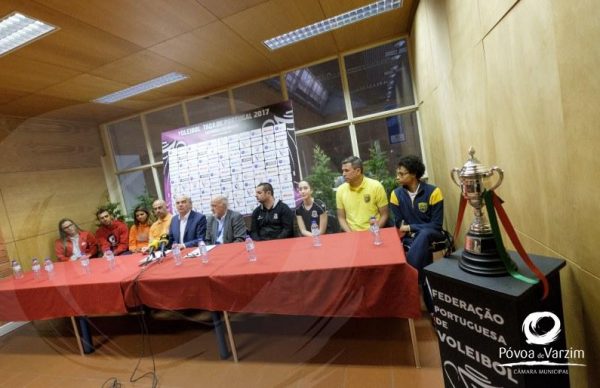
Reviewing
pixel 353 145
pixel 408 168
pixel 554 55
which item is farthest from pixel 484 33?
pixel 353 145

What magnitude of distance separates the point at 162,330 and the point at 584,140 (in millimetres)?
3081

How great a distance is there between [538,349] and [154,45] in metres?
3.29

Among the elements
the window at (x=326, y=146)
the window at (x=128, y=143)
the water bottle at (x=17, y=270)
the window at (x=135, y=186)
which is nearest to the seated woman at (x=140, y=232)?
the water bottle at (x=17, y=270)

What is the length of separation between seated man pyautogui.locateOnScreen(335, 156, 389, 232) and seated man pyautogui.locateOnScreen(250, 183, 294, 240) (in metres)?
0.62

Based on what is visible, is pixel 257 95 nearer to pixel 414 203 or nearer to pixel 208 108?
pixel 208 108

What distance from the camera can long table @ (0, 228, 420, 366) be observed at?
1523mm

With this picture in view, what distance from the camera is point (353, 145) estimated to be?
3855 mm

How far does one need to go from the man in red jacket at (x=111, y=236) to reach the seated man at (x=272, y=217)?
1.95 meters

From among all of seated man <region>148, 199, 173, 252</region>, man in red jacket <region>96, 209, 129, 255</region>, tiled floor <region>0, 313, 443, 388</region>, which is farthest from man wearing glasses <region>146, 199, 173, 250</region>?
tiled floor <region>0, 313, 443, 388</region>

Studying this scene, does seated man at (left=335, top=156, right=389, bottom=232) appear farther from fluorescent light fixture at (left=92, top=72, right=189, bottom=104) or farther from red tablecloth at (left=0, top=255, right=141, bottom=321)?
fluorescent light fixture at (left=92, top=72, right=189, bottom=104)

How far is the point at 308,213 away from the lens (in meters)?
2.96

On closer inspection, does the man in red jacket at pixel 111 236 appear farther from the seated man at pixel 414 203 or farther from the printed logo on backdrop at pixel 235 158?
the seated man at pixel 414 203

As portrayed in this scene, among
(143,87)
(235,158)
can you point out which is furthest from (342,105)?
(143,87)

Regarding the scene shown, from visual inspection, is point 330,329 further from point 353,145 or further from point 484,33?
point 353,145
